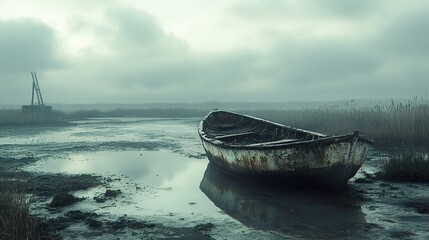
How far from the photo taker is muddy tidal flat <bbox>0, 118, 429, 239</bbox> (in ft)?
19.1

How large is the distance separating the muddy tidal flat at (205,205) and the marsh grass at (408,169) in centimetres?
39

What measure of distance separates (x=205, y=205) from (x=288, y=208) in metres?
1.66

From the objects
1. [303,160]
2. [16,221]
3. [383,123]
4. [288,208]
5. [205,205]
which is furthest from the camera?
[383,123]

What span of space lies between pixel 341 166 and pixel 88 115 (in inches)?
1783

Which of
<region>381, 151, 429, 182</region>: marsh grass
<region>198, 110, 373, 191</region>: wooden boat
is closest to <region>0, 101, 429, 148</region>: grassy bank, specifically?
<region>381, 151, 429, 182</region>: marsh grass


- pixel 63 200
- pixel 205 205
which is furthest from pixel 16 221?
pixel 205 205

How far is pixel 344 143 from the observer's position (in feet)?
24.6

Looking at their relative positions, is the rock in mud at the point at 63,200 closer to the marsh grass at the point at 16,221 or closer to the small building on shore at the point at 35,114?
the marsh grass at the point at 16,221

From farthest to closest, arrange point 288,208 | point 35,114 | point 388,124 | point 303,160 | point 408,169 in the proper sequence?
point 35,114 < point 388,124 < point 408,169 < point 303,160 < point 288,208

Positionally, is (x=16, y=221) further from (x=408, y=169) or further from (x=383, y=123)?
(x=383, y=123)

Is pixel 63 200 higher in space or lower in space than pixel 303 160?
lower

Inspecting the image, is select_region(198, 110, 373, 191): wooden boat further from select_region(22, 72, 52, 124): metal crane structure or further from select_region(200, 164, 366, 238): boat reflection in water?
select_region(22, 72, 52, 124): metal crane structure

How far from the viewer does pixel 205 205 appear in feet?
25.2

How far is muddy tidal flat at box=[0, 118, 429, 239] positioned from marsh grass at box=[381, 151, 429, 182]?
0.39m
